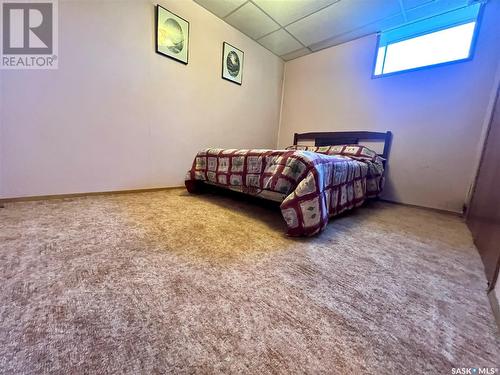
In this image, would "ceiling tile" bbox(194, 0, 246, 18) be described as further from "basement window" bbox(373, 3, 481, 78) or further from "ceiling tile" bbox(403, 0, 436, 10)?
"basement window" bbox(373, 3, 481, 78)

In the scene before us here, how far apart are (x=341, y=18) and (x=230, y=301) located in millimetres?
3202

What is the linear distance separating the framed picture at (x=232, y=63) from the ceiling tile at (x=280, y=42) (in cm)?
48

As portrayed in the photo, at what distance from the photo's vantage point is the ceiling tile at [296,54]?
3.19 metres

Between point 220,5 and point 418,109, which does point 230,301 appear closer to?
point 418,109

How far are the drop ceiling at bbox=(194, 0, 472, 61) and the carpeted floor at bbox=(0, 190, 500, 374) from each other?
97.4 inches

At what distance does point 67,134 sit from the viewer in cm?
180

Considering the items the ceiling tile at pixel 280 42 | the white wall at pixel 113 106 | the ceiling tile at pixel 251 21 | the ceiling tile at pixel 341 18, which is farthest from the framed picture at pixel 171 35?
the ceiling tile at pixel 341 18

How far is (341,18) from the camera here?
7.89ft

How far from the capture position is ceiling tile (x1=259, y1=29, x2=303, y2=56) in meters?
2.86

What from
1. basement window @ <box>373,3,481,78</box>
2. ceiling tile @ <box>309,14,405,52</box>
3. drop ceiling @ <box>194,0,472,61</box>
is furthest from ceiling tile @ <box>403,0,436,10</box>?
basement window @ <box>373,3,481,78</box>

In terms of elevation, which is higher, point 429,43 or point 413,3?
point 413,3

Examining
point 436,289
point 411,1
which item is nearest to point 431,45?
point 411,1

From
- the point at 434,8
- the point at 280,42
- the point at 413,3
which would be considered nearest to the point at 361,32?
the point at 413,3

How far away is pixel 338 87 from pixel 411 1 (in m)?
1.08
